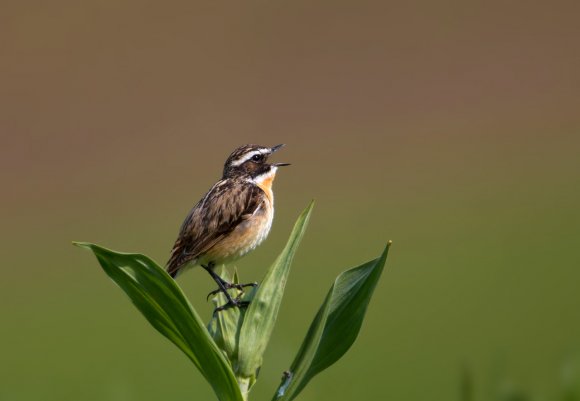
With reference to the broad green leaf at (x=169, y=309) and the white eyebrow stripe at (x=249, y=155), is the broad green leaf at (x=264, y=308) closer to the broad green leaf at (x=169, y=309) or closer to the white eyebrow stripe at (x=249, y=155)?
the broad green leaf at (x=169, y=309)

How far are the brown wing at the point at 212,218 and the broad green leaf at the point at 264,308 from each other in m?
→ 0.69

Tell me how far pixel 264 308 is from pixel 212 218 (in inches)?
33.1

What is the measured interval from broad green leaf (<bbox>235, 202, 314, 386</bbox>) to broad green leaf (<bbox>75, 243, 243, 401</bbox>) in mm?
128

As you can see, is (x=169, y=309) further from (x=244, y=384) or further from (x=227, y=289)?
(x=227, y=289)

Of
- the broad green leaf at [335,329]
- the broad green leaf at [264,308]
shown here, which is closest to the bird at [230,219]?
the broad green leaf at [264,308]

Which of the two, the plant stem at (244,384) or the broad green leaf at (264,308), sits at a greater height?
the broad green leaf at (264,308)

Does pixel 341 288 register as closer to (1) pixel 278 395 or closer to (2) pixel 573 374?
(1) pixel 278 395

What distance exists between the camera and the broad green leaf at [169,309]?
179cm

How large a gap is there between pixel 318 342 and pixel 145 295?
433 millimetres

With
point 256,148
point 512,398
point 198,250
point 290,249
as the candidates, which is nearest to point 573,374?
point 512,398

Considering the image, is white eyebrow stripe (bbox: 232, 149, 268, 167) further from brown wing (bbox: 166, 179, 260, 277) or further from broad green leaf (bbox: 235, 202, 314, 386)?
broad green leaf (bbox: 235, 202, 314, 386)

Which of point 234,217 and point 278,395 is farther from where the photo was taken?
point 234,217

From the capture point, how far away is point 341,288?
2.00m

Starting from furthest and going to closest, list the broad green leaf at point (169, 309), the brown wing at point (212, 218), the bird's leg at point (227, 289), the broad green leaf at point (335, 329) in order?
the brown wing at point (212, 218)
the bird's leg at point (227, 289)
the broad green leaf at point (335, 329)
the broad green leaf at point (169, 309)
